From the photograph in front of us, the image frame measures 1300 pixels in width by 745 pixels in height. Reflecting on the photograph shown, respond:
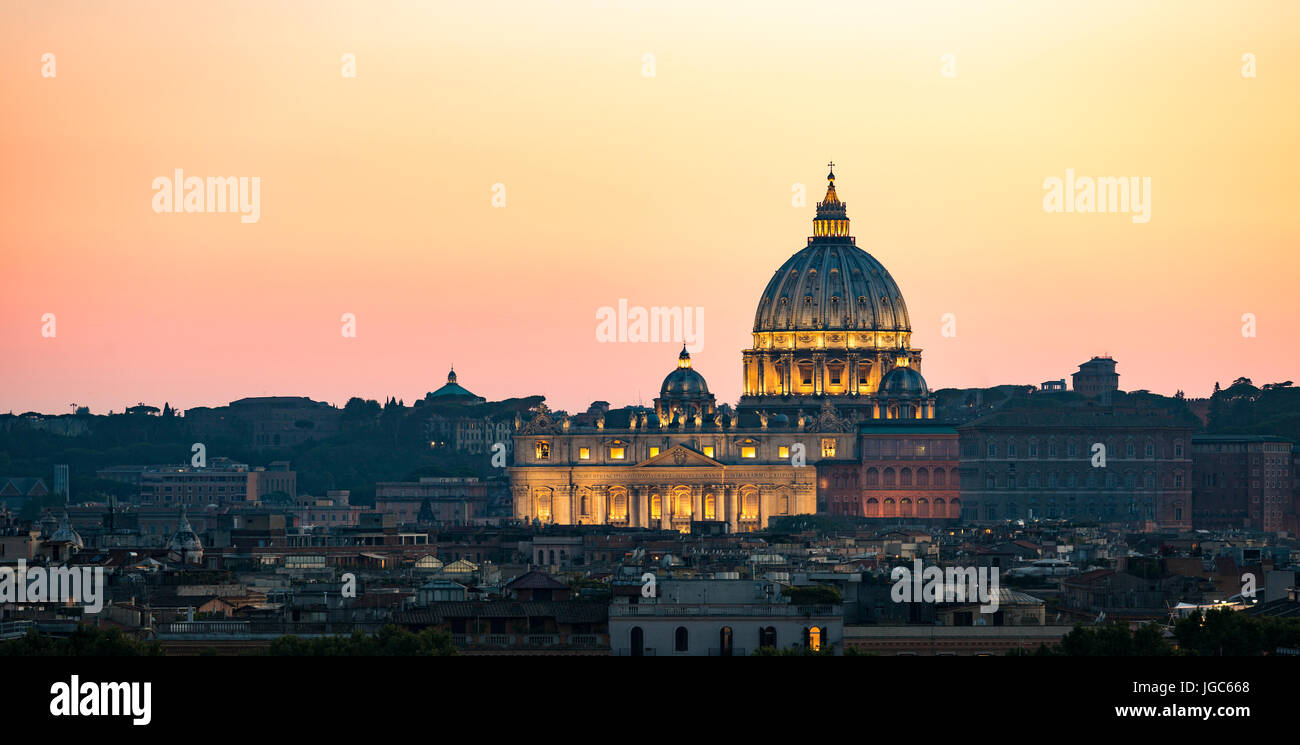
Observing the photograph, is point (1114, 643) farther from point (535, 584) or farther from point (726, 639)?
point (535, 584)

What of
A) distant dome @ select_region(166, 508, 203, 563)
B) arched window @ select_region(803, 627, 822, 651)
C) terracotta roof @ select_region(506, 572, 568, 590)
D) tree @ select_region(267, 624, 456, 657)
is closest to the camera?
tree @ select_region(267, 624, 456, 657)

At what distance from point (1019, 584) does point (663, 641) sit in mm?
29183

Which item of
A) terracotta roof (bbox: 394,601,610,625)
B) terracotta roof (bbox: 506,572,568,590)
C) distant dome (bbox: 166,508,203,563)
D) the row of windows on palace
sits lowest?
the row of windows on palace

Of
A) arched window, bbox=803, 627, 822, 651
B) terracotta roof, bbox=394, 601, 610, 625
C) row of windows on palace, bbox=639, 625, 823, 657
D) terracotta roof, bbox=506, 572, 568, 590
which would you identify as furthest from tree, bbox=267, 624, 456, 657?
terracotta roof, bbox=506, 572, 568, 590

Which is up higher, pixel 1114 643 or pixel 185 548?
pixel 185 548

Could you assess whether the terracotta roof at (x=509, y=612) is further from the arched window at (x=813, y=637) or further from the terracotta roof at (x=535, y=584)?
the terracotta roof at (x=535, y=584)

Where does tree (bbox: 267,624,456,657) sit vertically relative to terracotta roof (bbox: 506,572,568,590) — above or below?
below

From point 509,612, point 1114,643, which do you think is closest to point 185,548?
point 509,612

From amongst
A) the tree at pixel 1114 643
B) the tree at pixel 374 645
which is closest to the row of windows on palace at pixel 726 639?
the tree at pixel 374 645

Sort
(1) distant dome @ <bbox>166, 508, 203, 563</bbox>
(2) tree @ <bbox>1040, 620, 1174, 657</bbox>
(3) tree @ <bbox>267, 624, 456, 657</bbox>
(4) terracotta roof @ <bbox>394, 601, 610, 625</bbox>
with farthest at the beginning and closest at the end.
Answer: (1) distant dome @ <bbox>166, 508, 203, 563</bbox>
(4) terracotta roof @ <bbox>394, 601, 610, 625</bbox>
(2) tree @ <bbox>1040, 620, 1174, 657</bbox>
(3) tree @ <bbox>267, 624, 456, 657</bbox>

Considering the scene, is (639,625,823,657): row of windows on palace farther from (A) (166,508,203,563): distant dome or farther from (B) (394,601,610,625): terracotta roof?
(A) (166,508,203,563): distant dome
